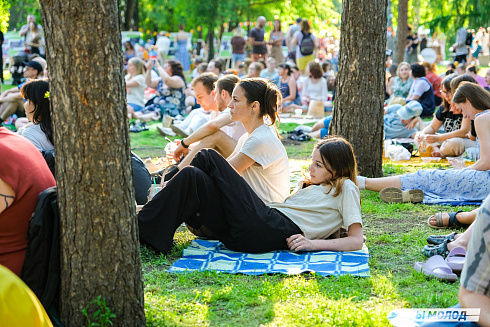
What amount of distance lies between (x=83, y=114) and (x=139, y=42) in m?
21.9

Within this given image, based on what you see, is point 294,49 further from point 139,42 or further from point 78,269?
point 78,269

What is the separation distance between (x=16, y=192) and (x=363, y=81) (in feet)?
15.2

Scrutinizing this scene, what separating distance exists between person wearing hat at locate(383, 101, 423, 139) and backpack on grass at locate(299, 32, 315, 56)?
7.88 metres

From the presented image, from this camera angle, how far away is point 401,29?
1627 cm

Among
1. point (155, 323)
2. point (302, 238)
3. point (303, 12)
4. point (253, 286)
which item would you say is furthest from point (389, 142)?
point (303, 12)

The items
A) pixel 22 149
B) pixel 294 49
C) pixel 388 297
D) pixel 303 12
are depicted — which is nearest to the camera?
pixel 22 149

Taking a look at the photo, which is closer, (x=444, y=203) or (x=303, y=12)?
(x=444, y=203)

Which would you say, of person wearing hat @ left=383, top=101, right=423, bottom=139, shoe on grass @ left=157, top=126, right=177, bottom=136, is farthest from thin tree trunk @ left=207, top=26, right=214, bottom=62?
person wearing hat @ left=383, top=101, right=423, bottom=139

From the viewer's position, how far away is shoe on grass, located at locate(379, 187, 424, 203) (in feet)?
20.5

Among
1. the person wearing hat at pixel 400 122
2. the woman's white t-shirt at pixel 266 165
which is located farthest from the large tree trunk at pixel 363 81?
the person wearing hat at pixel 400 122

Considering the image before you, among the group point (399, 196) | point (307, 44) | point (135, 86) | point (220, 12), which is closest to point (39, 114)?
point (399, 196)

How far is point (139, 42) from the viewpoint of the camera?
24109 mm

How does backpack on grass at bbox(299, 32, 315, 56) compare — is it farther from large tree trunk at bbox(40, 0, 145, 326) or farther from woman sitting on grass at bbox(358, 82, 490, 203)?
large tree trunk at bbox(40, 0, 145, 326)

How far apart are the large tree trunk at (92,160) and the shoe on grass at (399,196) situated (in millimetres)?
3740
